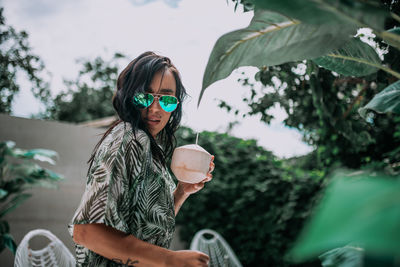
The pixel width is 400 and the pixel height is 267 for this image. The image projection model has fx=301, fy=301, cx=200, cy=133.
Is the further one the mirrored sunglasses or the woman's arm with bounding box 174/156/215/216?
the woman's arm with bounding box 174/156/215/216

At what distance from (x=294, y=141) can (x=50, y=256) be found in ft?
12.8

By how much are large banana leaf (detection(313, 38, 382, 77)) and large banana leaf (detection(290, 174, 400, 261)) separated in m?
0.73

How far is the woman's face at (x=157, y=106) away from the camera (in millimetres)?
1260

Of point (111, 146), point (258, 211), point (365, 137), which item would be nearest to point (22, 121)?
point (258, 211)

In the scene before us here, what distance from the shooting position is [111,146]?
39.4 inches

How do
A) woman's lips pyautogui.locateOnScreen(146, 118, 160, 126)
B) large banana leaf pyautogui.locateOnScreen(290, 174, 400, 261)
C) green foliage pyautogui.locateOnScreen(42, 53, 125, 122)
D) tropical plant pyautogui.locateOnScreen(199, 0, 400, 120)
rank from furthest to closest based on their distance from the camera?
green foliage pyautogui.locateOnScreen(42, 53, 125, 122), woman's lips pyautogui.locateOnScreen(146, 118, 160, 126), tropical plant pyautogui.locateOnScreen(199, 0, 400, 120), large banana leaf pyautogui.locateOnScreen(290, 174, 400, 261)

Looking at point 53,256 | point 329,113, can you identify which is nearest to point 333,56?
point 329,113

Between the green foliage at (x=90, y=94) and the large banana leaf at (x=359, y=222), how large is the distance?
18418 mm

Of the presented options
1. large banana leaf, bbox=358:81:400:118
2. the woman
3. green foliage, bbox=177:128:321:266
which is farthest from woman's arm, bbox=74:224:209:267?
green foliage, bbox=177:128:321:266

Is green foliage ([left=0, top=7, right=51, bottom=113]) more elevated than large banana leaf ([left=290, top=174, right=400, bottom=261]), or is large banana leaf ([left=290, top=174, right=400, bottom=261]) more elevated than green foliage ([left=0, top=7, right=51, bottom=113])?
large banana leaf ([left=290, top=174, right=400, bottom=261])

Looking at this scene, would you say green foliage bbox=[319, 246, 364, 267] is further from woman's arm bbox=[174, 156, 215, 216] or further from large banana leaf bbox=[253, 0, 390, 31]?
woman's arm bbox=[174, 156, 215, 216]

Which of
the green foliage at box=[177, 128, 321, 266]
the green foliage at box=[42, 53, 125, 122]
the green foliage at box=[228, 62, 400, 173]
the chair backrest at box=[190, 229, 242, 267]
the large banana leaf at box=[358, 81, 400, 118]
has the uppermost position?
the large banana leaf at box=[358, 81, 400, 118]

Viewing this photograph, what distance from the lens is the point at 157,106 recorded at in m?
1.25

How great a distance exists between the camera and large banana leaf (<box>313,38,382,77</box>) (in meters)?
0.88
